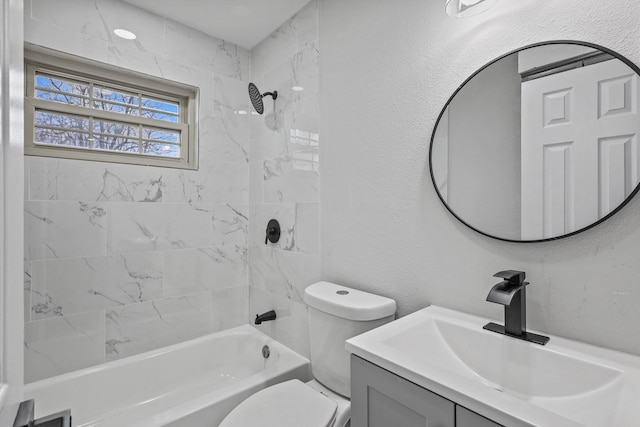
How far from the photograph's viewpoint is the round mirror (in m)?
0.86

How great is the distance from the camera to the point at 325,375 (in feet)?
4.74

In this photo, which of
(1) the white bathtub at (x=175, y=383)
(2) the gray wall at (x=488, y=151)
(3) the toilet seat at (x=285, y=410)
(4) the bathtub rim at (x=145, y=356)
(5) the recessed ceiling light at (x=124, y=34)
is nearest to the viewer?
(2) the gray wall at (x=488, y=151)

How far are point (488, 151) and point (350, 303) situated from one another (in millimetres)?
783

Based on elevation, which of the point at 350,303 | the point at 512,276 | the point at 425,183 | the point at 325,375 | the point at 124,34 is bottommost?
the point at 325,375

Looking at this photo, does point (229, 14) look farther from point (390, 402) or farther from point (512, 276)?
point (390, 402)

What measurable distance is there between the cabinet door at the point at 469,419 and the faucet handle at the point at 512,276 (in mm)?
402

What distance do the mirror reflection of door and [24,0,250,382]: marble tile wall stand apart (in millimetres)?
1097

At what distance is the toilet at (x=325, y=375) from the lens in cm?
123

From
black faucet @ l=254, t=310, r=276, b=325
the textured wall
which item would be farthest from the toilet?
black faucet @ l=254, t=310, r=276, b=325

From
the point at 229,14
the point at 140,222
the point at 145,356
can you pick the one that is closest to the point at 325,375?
the point at 145,356

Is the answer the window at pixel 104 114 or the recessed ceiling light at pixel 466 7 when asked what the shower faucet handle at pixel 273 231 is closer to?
the window at pixel 104 114

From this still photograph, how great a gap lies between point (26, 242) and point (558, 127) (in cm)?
230

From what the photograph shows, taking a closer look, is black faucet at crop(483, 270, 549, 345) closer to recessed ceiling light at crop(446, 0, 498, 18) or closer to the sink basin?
the sink basin

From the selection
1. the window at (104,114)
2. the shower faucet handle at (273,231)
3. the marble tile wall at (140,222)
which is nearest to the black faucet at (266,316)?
the marble tile wall at (140,222)
